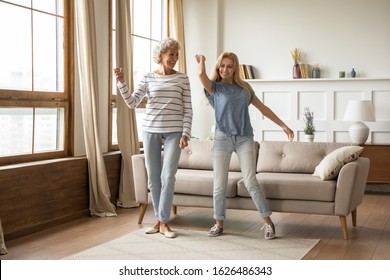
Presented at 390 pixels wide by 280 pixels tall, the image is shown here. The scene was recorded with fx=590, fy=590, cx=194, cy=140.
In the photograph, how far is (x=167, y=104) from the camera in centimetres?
420

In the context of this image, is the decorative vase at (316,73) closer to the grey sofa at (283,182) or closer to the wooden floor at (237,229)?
the wooden floor at (237,229)

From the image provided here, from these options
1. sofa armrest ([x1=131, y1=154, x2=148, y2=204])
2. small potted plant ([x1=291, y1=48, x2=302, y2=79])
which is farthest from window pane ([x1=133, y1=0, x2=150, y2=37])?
sofa armrest ([x1=131, y1=154, x2=148, y2=204])

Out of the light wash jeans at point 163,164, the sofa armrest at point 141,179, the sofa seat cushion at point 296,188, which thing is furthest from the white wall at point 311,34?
the light wash jeans at point 163,164

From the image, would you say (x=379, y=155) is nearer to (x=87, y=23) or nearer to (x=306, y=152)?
(x=306, y=152)

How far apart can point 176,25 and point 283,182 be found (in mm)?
3695

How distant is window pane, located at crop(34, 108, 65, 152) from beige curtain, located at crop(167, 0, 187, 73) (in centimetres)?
273

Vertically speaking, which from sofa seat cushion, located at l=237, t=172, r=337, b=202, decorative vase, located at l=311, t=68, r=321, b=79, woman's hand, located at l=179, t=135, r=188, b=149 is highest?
decorative vase, located at l=311, t=68, r=321, b=79

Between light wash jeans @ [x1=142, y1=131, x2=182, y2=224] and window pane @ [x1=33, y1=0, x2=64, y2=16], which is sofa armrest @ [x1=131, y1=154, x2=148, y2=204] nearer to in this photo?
light wash jeans @ [x1=142, y1=131, x2=182, y2=224]

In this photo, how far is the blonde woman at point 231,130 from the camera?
435cm

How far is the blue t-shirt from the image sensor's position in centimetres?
434

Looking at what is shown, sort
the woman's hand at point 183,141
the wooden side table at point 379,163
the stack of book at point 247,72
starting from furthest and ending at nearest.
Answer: the stack of book at point 247,72, the wooden side table at point 379,163, the woman's hand at point 183,141

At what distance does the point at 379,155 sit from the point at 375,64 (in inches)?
47.4

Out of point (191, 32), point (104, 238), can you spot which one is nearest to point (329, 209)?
point (104, 238)

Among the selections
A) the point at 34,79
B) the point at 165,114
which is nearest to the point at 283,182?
the point at 165,114
